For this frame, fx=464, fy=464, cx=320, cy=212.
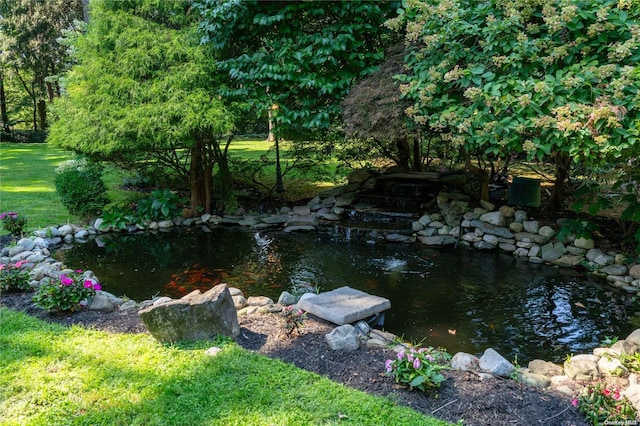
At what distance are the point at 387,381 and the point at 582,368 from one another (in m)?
1.43

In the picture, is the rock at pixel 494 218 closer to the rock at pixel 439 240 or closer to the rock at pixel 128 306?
the rock at pixel 439 240

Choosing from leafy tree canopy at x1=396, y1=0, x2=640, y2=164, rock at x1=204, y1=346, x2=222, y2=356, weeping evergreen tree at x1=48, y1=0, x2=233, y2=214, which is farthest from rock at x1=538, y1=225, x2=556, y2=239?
rock at x1=204, y1=346, x2=222, y2=356

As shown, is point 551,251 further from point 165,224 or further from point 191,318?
point 165,224

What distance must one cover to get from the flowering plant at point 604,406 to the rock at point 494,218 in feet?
15.5

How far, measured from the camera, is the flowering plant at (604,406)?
98.9 inches

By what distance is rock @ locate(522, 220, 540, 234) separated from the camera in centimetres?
684

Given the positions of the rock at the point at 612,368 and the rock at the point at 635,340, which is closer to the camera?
the rock at the point at 612,368

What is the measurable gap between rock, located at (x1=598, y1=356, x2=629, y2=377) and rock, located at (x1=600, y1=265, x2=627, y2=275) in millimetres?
2904

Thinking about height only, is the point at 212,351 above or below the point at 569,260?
above

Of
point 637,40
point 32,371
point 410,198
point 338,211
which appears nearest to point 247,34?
point 338,211

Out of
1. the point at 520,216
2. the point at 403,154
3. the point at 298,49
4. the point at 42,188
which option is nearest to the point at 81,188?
the point at 42,188

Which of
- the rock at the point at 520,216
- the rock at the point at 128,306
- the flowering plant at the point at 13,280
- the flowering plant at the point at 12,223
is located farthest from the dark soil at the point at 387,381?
the rock at the point at 520,216

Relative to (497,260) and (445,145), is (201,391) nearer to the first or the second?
(497,260)

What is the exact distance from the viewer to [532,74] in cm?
493
